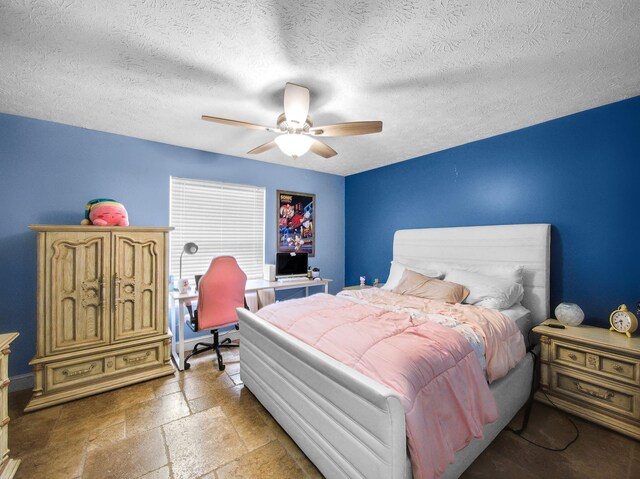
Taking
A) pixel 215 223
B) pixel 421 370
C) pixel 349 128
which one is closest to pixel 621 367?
pixel 421 370

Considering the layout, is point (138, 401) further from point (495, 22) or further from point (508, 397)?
point (495, 22)

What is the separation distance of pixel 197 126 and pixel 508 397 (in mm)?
3548

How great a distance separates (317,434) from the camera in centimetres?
156

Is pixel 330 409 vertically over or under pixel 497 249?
under

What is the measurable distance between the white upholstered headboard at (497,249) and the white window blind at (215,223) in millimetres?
2158


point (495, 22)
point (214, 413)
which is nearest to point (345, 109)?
point (495, 22)

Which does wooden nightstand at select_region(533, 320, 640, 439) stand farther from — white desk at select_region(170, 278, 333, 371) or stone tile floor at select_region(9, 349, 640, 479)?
white desk at select_region(170, 278, 333, 371)

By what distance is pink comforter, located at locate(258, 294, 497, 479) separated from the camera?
4.01 feet

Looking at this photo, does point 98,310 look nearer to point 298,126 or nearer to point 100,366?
point 100,366

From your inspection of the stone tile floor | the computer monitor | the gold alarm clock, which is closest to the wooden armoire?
the stone tile floor

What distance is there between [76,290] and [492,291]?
3754 mm

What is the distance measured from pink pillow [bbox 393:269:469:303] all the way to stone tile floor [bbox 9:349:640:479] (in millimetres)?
1051

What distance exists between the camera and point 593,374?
203cm

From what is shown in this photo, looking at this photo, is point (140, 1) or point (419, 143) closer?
point (140, 1)
